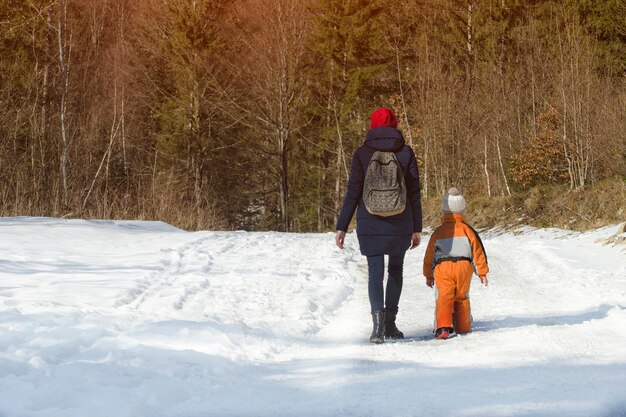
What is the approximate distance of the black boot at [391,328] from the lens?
6.38 m

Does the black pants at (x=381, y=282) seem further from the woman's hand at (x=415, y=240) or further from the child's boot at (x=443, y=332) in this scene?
the child's boot at (x=443, y=332)

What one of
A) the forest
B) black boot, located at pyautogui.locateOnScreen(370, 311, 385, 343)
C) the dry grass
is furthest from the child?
the forest

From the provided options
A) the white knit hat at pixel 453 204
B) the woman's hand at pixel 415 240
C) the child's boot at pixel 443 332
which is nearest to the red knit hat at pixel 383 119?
the white knit hat at pixel 453 204

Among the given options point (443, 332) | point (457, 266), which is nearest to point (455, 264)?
point (457, 266)

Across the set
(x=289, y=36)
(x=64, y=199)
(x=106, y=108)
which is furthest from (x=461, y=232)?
(x=106, y=108)

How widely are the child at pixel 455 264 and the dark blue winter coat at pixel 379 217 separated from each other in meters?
0.41

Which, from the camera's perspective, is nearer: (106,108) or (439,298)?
(439,298)

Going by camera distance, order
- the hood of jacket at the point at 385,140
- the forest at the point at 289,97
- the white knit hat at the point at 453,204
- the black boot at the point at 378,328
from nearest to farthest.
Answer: the black boot at the point at 378,328 → the hood of jacket at the point at 385,140 → the white knit hat at the point at 453,204 → the forest at the point at 289,97

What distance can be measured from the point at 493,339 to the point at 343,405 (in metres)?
2.22

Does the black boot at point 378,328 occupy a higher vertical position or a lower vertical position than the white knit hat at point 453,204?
lower

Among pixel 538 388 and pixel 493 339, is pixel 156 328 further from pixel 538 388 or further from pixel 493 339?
pixel 538 388

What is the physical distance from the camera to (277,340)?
6.29m

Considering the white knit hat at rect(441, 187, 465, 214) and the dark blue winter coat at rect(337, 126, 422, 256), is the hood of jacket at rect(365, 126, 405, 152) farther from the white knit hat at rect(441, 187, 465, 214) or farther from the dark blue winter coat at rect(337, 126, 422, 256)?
the white knit hat at rect(441, 187, 465, 214)

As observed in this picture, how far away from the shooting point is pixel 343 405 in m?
4.29
